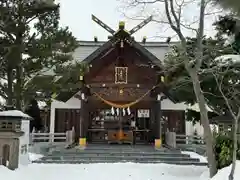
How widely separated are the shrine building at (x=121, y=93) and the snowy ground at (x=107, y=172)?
4848 millimetres

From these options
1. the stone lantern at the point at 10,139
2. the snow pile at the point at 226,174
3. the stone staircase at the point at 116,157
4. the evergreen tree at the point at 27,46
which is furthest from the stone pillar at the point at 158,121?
the snow pile at the point at 226,174

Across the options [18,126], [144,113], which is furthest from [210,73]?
[144,113]

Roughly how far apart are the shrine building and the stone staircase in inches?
99.9

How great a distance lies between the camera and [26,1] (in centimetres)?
1002

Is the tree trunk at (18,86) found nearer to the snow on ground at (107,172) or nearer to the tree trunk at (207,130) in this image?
the snow on ground at (107,172)

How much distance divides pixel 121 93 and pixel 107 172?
702 cm

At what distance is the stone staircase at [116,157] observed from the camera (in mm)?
11227

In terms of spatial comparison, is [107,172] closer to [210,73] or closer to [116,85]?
[210,73]

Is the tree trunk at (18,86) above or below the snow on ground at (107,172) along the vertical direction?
above

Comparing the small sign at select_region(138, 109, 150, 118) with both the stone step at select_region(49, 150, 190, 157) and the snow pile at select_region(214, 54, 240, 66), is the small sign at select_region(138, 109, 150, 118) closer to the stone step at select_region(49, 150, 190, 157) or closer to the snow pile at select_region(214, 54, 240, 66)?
the stone step at select_region(49, 150, 190, 157)

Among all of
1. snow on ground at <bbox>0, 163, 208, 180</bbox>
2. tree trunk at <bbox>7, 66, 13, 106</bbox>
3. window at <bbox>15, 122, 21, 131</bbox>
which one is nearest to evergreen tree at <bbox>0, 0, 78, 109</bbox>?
tree trunk at <bbox>7, 66, 13, 106</bbox>

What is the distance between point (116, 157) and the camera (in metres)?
11.7

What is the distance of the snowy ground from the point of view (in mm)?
8286

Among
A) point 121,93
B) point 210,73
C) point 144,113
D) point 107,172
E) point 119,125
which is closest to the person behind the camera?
point 210,73
